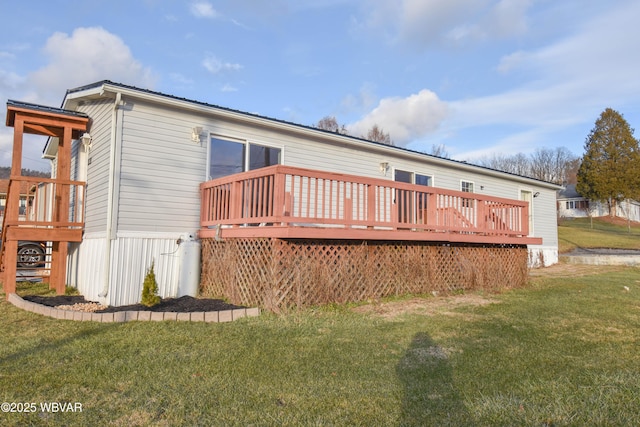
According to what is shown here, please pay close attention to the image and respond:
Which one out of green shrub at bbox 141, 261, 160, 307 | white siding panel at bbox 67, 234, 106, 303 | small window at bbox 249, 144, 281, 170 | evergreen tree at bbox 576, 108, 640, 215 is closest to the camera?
green shrub at bbox 141, 261, 160, 307

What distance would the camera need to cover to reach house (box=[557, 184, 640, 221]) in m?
40.7

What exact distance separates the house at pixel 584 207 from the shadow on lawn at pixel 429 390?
43.9 meters

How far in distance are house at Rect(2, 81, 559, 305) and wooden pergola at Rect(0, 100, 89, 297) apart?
34 cm

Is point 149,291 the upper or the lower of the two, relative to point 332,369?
upper

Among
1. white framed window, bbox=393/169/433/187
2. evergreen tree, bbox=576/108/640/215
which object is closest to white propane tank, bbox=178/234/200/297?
white framed window, bbox=393/169/433/187

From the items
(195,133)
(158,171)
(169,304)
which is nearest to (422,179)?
(195,133)

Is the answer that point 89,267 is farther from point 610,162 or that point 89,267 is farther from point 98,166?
point 610,162

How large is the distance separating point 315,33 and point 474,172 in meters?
6.94

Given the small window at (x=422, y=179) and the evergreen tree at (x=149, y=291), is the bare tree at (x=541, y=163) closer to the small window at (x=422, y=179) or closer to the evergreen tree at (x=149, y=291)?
the small window at (x=422, y=179)

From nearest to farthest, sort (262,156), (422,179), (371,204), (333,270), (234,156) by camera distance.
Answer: (333,270), (371,204), (234,156), (262,156), (422,179)

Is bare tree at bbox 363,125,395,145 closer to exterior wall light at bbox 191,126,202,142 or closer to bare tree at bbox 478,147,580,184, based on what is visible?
bare tree at bbox 478,147,580,184

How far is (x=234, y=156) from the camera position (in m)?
8.71

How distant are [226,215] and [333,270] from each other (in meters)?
2.02

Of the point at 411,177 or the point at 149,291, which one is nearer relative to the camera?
the point at 149,291
